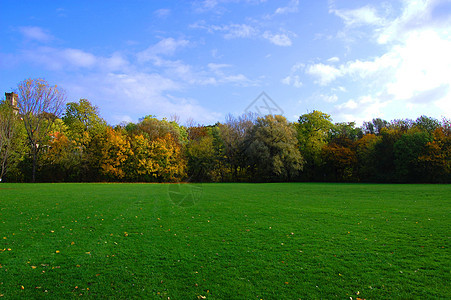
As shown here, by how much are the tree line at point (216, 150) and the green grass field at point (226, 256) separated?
35677 mm

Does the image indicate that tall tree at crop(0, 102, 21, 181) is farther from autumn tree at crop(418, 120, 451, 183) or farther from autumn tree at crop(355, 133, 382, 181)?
autumn tree at crop(418, 120, 451, 183)

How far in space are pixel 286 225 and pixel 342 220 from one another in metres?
2.75

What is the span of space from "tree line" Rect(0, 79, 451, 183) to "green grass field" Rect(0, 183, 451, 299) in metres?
35.7

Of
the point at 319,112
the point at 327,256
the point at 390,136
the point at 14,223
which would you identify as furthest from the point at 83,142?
the point at 390,136

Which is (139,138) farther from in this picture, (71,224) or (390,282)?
(390,282)

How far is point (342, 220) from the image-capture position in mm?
12062

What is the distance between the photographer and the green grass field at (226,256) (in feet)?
18.1

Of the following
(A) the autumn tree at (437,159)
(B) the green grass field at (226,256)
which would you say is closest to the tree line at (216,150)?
(A) the autumn tree at (437,159)

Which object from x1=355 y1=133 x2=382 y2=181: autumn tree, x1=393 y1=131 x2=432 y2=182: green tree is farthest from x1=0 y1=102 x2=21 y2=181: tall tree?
x1=393 y1=131 x2=432 y2=182: green tree

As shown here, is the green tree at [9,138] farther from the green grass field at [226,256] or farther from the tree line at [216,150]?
the green grass field at [226,256]

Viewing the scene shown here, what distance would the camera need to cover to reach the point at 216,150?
5466 centimetres

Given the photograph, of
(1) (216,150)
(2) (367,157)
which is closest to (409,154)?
(2) (367,157)

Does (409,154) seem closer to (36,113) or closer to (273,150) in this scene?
(273,150)

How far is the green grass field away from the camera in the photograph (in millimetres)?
5504
